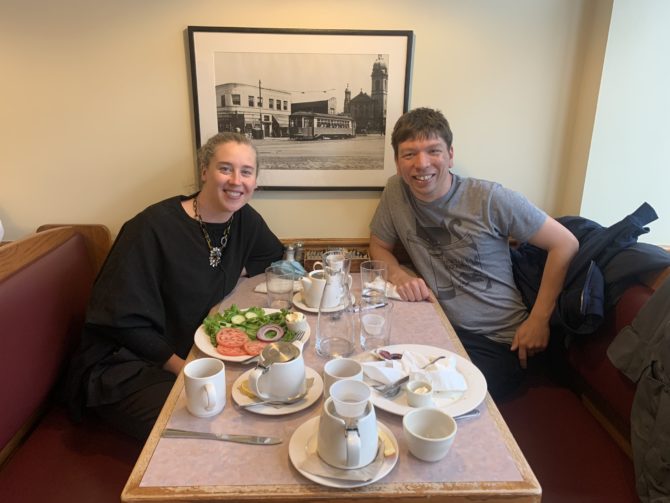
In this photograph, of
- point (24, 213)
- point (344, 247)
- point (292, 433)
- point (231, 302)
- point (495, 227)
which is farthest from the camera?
point (344, 247)

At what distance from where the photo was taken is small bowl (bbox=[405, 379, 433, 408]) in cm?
97

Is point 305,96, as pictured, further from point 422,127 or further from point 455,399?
point 455,399

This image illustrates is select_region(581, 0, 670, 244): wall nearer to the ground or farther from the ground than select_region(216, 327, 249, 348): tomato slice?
farther from the ground

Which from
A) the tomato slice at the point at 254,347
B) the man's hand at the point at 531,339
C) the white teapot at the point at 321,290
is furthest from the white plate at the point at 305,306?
the man's hand at the point at 531,339

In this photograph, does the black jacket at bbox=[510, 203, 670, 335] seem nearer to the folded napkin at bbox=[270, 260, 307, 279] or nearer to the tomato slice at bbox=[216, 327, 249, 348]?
the folded napkin at bbox=[270, 260, 307, 279]

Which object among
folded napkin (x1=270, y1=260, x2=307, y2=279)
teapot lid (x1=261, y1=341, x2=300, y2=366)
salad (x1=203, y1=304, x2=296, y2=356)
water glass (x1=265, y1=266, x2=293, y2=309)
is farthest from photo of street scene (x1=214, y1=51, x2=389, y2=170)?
teapot lid (x1=261, y1=341, x2=300, y2=366)

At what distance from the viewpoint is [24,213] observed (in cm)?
202

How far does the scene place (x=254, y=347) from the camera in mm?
1202

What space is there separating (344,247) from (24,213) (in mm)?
1442

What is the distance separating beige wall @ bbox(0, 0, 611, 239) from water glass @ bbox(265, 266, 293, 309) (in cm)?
64

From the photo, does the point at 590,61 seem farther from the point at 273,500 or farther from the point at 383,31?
the point at 273,500

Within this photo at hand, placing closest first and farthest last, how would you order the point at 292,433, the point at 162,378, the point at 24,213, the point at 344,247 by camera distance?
the point at 292,433
the point at 162,378
the point at 24,213
the point at 344,247

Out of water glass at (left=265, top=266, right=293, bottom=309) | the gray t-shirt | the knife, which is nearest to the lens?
the knife

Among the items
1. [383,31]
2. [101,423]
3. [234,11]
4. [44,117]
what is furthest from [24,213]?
[383,31]
